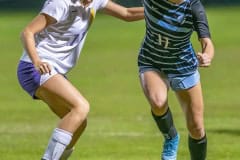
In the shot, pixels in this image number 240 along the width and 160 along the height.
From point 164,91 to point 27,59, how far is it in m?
1.53

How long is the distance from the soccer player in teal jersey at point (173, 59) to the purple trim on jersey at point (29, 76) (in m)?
1.28

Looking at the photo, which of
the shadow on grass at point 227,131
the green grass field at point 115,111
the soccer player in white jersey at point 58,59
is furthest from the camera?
the shadow on grass at point 227,131

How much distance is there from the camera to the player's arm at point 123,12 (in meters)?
11.7

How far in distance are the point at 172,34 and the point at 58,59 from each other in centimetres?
125

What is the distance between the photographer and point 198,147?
1180cm

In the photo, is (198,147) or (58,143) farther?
(198,147)

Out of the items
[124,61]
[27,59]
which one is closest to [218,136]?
[27,59]

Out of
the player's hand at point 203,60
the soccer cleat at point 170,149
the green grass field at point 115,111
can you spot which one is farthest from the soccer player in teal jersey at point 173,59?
the green grass field at point 115,111

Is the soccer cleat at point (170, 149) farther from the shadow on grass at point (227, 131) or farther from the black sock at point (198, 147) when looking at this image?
the shadow on grass at point (227, 131)

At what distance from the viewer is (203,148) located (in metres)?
11.8

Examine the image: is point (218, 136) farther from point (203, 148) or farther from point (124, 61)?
point (124, 61)

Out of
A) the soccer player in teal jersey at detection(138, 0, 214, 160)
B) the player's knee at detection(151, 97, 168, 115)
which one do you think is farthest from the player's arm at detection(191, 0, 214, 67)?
the player's knee at detection(151, 97, 168, 115)

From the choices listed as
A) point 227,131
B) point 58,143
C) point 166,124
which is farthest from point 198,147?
point 227,131

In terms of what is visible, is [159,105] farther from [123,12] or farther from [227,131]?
[227,131]
